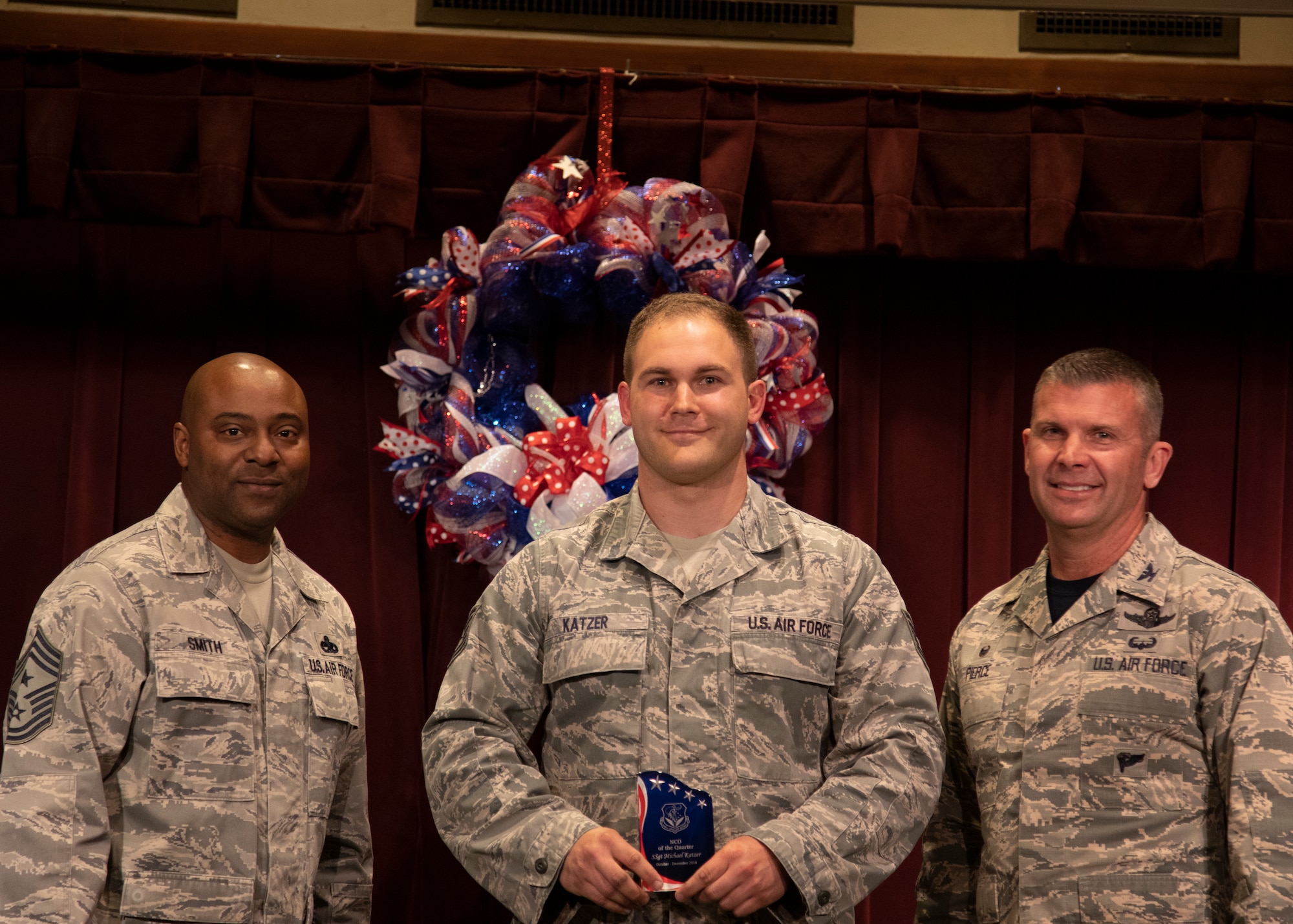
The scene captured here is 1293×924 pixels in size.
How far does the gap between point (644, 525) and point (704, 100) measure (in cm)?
201

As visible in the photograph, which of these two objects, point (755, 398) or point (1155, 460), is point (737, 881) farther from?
point (1155, 460)

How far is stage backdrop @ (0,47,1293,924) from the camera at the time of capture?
3725 mm

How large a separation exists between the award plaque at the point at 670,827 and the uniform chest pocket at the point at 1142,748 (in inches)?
35.9

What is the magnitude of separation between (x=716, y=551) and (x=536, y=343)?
1.91 m

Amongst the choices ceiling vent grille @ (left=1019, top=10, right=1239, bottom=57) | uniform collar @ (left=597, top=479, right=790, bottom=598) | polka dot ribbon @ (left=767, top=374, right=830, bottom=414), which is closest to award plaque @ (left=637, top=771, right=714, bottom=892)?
uniform collar @ (left=597, top=479, right=790, bottom=598)

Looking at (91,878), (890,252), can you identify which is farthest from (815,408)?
(91,878)

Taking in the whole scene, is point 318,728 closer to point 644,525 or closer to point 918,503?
point 644,525

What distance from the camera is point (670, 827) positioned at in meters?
1.89

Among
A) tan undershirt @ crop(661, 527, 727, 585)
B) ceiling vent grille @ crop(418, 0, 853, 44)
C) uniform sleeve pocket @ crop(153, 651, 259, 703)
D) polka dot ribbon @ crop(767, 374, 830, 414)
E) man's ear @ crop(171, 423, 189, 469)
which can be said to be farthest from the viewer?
ceiling vent grille @ crop(418, 0, 853, 44)

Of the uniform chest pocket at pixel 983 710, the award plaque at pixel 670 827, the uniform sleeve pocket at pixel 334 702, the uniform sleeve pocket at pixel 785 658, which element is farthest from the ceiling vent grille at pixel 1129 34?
the award plaque at pixel 670 827

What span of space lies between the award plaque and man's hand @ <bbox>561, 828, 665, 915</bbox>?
0.09 ft

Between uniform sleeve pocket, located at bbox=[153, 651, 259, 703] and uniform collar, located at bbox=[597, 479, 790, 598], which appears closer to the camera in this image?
uniform collar, located at bbox=[597, 479, 790, 598]

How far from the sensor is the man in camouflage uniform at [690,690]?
1947 millimetres

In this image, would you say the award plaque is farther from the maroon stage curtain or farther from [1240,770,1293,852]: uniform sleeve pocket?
the maroon stage curtain
